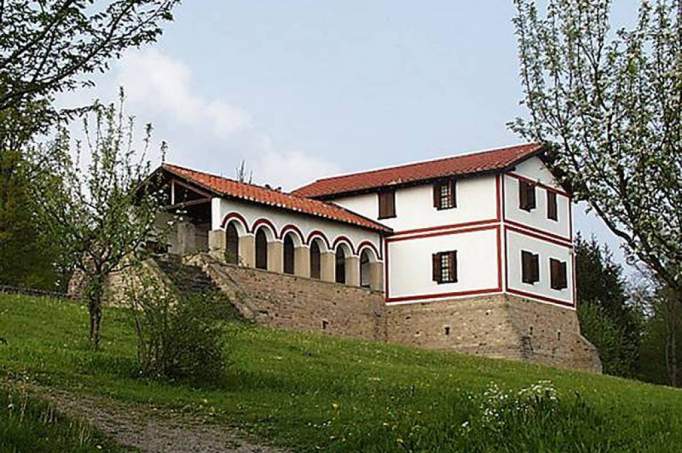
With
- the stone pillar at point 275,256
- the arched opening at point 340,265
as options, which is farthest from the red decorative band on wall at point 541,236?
the stone pillar at point 275,256

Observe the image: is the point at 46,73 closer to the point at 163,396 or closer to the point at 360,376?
the point at 163,396

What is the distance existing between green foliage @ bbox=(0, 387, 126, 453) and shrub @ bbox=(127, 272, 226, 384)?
6.02 m

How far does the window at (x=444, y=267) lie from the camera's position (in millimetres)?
47156

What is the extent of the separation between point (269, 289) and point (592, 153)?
27290mm

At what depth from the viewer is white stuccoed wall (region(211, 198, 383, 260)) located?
4160cm

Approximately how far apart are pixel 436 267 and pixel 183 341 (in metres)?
28.5

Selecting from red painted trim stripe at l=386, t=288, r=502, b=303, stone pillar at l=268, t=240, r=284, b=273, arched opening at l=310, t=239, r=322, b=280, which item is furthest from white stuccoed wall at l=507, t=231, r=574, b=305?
stone pillar at l=268, t=240, r=284, b=273

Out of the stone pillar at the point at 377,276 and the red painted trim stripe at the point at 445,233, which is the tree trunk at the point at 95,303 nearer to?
the red painted trim stripe at the point at 445,233

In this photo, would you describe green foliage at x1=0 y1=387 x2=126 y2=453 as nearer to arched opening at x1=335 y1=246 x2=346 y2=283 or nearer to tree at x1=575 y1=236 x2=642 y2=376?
arched opening at x1=335 y1=246 x2=346 y2=283

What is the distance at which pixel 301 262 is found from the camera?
44906mm

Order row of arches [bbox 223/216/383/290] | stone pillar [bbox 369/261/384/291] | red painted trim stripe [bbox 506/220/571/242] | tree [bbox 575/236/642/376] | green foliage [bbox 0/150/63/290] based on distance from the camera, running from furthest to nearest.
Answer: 1. tree [bbox 575/236/642/376]
2. stone pillar [bbox 369/261/384/291]
3. red painted trim stripe [bbox 506/220/571/242]
4. green foliage [bbox 0/150/63/290]
5. row of arches [bbox 223/216/383/290]

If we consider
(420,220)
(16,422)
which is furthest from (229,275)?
(16,422)

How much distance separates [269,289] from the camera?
42125mm

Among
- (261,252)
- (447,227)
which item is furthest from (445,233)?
(261,252)
